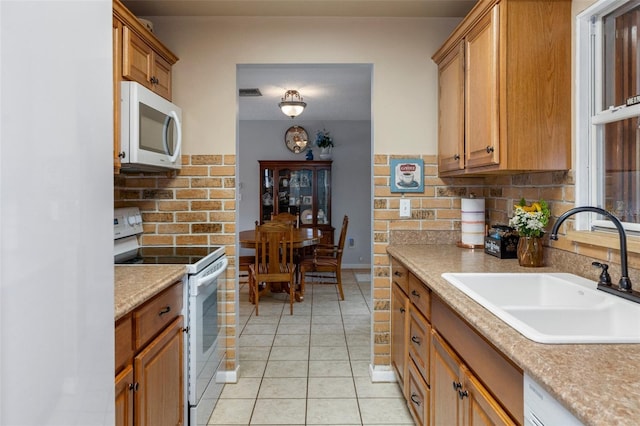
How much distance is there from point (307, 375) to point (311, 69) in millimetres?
2580

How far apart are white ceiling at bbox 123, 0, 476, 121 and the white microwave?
2.15 feet

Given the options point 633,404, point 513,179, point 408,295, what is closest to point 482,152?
point 513,179

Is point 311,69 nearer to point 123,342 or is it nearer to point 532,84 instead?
point 532,84

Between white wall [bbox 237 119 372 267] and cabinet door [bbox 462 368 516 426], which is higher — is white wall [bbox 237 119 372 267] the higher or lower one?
the higher one

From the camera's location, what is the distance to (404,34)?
8.67 feet

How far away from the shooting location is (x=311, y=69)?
373cm

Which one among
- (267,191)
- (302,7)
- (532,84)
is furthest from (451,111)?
(267,191)

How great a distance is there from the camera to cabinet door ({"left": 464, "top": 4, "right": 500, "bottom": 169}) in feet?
5.98

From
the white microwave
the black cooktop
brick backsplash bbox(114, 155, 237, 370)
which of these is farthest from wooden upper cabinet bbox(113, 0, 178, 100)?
the black cooktop

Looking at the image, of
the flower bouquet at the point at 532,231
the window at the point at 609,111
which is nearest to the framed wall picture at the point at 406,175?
the flower bouquet at the point at 532,231

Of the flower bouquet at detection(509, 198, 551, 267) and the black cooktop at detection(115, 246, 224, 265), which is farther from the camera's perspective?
the black cooktop at detection(115, 246, 224, 265)

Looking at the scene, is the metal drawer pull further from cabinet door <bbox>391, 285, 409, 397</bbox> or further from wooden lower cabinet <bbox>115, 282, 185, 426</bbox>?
wooden lower cabinet <bbox>115, 282, 185, 426</bbox>

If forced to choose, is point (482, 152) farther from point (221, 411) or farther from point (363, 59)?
point (221, 411)

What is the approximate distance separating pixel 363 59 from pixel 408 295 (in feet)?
4.95
